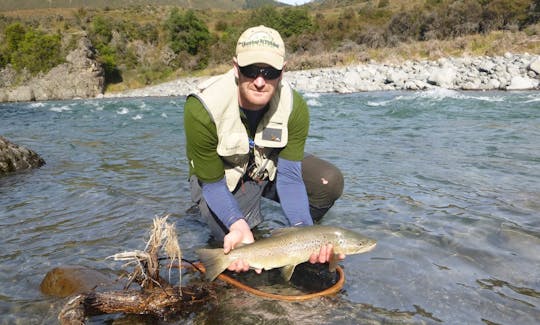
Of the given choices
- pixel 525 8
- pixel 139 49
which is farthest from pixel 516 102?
pixel 139 49

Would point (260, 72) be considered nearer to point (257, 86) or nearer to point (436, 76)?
point (257, 86)

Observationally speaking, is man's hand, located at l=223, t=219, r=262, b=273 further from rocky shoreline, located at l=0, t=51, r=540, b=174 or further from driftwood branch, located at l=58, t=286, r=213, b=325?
rocky shoreline, located at l=0, t=51, r=540, b=174

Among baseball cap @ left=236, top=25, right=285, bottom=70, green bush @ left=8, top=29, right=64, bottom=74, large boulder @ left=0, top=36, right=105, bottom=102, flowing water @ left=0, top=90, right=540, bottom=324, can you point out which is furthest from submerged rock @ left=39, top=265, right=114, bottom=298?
green bush @ left=8, top=29, right=64, bottom=74

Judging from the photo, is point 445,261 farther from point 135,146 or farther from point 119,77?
point 119,77

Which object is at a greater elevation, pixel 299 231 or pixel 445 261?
pixel 299 231

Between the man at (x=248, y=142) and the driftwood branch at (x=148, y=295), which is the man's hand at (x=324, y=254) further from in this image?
the driftwood branch at (x=148, y=295)

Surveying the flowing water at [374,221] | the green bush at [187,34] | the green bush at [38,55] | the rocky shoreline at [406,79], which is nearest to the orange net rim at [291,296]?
the flowing water at [374,221]

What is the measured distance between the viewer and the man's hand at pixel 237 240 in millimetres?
3033

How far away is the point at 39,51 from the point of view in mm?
46062

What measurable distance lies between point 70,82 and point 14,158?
1570 inches

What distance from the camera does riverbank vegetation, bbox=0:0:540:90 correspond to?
105ft

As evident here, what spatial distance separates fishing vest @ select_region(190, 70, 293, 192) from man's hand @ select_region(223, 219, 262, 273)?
661 mm

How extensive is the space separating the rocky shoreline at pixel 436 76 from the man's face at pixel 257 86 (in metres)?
18.5

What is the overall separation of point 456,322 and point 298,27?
177 feet
